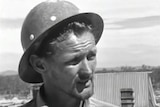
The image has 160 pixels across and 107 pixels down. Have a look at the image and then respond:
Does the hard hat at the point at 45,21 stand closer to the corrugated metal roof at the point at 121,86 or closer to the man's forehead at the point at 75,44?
the man's forehead at the point at 75,44

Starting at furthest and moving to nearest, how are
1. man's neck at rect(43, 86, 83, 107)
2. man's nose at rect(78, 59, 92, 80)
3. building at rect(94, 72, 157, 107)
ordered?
building at rect(94, 72, 157, 107), man's neck at rect(43, 86, 83, 107), man's nose at rect(78, 59, 92, 80)

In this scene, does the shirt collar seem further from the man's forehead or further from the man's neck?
the man's forehead

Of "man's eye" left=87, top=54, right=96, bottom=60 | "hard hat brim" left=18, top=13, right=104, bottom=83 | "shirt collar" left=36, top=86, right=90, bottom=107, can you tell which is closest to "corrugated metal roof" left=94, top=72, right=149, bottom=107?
"hard hat brim" left=18, top=13, right=104, bottom=83

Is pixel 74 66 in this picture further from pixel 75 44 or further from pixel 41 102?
pixel 41 102

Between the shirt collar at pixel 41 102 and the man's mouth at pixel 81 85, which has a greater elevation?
the man's mouth at pixel 81 85

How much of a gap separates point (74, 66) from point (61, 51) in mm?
133

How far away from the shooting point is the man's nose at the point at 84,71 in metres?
2.84

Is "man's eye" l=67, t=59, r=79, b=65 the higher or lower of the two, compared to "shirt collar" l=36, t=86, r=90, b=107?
higher

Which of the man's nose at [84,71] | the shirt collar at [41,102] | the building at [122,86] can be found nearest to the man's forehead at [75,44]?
the man's nose at [84,71]

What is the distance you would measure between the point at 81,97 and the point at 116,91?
16.7 m

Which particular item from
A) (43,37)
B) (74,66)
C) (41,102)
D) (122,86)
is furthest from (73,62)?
(122,86)

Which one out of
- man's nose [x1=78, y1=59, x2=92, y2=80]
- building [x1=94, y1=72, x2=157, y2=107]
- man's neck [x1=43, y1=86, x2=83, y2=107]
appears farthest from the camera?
building [x1=94, y1=72, x2=157, y2=107]

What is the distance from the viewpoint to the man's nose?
2840mm

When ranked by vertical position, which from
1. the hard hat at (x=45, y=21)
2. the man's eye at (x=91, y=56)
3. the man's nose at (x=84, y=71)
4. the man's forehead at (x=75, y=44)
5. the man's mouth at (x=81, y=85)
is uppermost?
the hard hat at (x=45, y=21)
